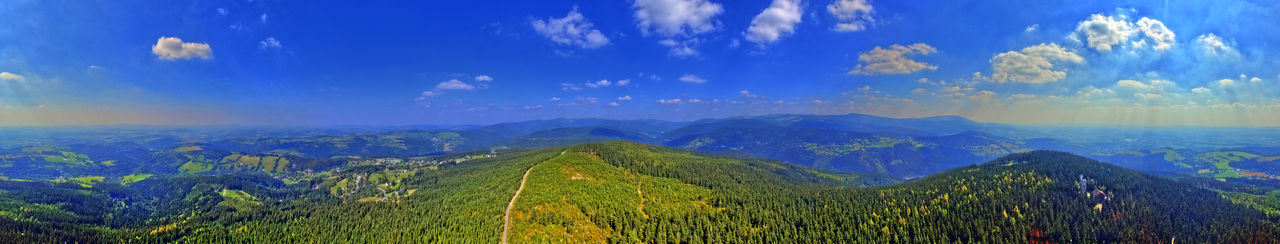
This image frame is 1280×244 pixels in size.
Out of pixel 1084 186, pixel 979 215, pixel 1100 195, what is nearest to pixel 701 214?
pixel 979 215

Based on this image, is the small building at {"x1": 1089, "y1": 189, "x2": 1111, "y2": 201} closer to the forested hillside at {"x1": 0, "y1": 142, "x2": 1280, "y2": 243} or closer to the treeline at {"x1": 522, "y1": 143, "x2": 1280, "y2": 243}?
the forested hillside at {"x1": 0, "y1": 142, "x2": 1280, "y2": 243}

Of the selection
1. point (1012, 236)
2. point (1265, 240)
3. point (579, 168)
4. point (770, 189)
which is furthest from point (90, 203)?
point (1265, 240)

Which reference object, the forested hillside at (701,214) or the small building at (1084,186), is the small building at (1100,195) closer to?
the forested hillside at (701,214)

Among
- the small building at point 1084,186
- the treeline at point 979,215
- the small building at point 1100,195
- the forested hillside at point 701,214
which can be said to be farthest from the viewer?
the small building at point 1084,186

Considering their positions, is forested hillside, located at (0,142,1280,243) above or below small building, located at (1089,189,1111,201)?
below

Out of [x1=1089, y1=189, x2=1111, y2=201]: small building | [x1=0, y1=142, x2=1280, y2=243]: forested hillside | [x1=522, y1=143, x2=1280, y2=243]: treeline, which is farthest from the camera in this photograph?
[x1=1089, y1=189, x2=1111, y2=201]: small building

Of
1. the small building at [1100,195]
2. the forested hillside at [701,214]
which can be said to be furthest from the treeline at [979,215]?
the small building at [1100,195]

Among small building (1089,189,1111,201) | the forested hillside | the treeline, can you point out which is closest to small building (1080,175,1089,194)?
the forested hillside

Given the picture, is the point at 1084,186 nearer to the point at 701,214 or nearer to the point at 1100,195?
the point at 1100,195

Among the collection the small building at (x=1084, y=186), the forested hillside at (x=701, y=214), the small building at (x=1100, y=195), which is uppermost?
the small building at (x=1084, y=186)

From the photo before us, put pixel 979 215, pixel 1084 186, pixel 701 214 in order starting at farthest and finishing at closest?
pixel 701 214 < pixel 1084 186 < pixel 979 215

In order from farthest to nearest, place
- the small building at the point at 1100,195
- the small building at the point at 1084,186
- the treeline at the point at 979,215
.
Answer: the small building at the point at 1084,186
the small building at the point at 1100,195
the treeline at the point at 979,215

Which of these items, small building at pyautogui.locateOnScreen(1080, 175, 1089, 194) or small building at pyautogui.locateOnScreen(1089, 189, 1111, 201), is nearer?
small building at pyautogui.locateOnScreen(1089, 189, 1111, 201)
